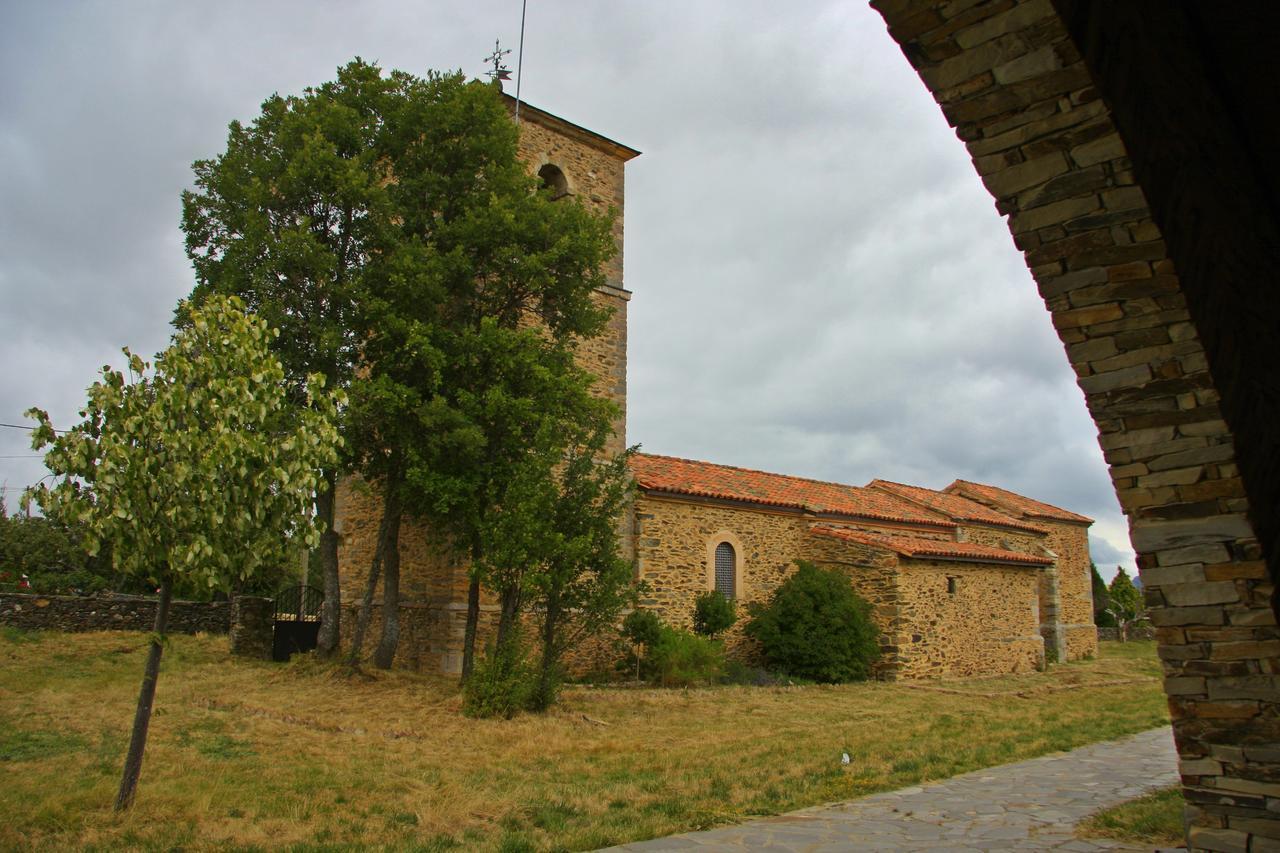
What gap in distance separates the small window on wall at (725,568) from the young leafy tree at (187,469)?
13.9 metres

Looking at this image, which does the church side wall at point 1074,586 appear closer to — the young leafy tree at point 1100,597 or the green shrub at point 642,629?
the young leafy tree at point 1100,597

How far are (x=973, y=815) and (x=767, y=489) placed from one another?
1555 cm

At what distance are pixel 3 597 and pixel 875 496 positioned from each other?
22.8 m

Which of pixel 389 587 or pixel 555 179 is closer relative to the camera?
pixel 389 587

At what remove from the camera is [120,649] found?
675 inches

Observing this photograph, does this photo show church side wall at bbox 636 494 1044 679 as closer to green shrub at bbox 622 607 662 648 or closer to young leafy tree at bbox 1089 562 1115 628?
green shrub at bbox 622 607 662 648

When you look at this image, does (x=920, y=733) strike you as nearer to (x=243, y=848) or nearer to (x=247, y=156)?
(x=243, y=848)

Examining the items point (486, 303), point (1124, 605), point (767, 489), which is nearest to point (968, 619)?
A: point (767, 489)

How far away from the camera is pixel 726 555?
20.2m

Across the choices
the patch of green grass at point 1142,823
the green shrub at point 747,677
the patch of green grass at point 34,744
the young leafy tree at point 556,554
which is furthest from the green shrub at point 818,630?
the patch of green grass at point 34,744

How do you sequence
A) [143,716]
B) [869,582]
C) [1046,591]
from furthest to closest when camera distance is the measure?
[1046,591] → [869,582] → [143,716]

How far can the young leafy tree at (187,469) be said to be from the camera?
6.36m

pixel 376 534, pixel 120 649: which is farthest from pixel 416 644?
pixel 120 649

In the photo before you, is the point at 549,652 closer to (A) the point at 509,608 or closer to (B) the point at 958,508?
(A) the point at 509,608
